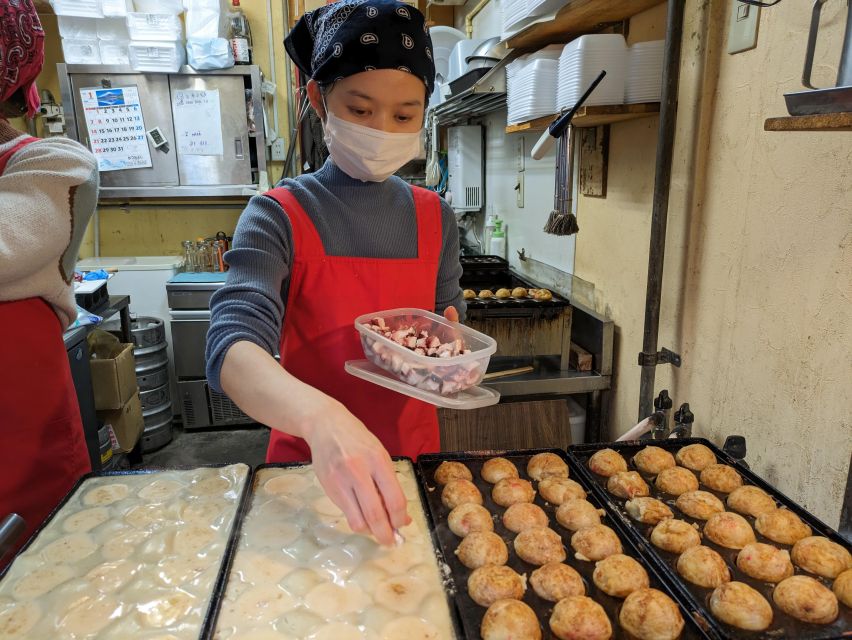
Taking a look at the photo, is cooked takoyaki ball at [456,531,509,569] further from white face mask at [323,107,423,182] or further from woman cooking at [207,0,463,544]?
white face mask at [323,107,423,182]

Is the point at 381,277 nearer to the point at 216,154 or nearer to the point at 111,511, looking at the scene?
the point at 111,511

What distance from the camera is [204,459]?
13.0 ft

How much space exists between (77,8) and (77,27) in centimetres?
23

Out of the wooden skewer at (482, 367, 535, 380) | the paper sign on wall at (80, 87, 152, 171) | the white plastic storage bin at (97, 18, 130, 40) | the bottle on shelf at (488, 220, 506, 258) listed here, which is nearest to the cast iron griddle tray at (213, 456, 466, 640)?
the wooden skewer at (482, 367, 535, 380)

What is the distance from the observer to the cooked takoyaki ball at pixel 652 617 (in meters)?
0.91

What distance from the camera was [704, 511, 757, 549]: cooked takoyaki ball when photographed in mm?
1144

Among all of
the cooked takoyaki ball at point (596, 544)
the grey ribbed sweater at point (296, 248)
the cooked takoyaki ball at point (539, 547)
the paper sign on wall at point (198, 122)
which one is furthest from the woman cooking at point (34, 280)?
the paper sign on wall at point (198, 122)

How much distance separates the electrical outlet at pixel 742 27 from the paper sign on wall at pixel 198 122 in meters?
3.68

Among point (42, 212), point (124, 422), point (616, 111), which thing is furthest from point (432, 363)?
point (124, 422)

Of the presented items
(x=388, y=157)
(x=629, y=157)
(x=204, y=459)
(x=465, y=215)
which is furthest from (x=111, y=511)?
(x=465, y=215)

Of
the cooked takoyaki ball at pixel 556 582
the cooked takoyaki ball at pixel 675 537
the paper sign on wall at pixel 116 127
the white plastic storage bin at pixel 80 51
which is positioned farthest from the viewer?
the paper sign on wall at pixel 116 127

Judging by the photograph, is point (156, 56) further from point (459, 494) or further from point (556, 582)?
point (556, 582)

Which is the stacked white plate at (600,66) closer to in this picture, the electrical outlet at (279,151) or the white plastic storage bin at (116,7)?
the electrical outlet at (279,151)

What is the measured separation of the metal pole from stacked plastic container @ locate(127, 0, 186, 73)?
3.50 metres
